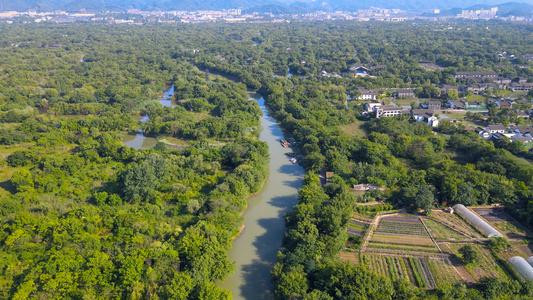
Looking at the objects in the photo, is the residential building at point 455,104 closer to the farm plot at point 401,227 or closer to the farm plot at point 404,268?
the farm plot at point 401,227

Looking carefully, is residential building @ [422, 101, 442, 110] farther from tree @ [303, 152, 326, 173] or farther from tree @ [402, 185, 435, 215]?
tree @ [402, 185, 435, 215]

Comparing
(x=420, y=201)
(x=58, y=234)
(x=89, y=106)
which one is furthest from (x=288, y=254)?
(x=89, y=106)

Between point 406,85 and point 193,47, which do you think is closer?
point 406,85

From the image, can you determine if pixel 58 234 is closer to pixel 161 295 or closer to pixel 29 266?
pixel 29 266

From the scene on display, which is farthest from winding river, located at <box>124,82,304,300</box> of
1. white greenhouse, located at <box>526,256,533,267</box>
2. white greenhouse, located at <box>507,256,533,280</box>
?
white greenhouse, located at <box>526,256,533,267</box>

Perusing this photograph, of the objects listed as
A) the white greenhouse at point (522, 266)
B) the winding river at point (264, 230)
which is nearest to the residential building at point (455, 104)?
the winding river at point (264, 230)

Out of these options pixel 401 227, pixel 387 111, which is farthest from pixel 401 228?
pixel 387 111

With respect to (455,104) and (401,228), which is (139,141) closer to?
(401,228)

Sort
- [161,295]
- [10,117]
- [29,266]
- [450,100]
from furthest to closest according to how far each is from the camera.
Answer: [450,100], [10,117], [29,266], [161,295]
